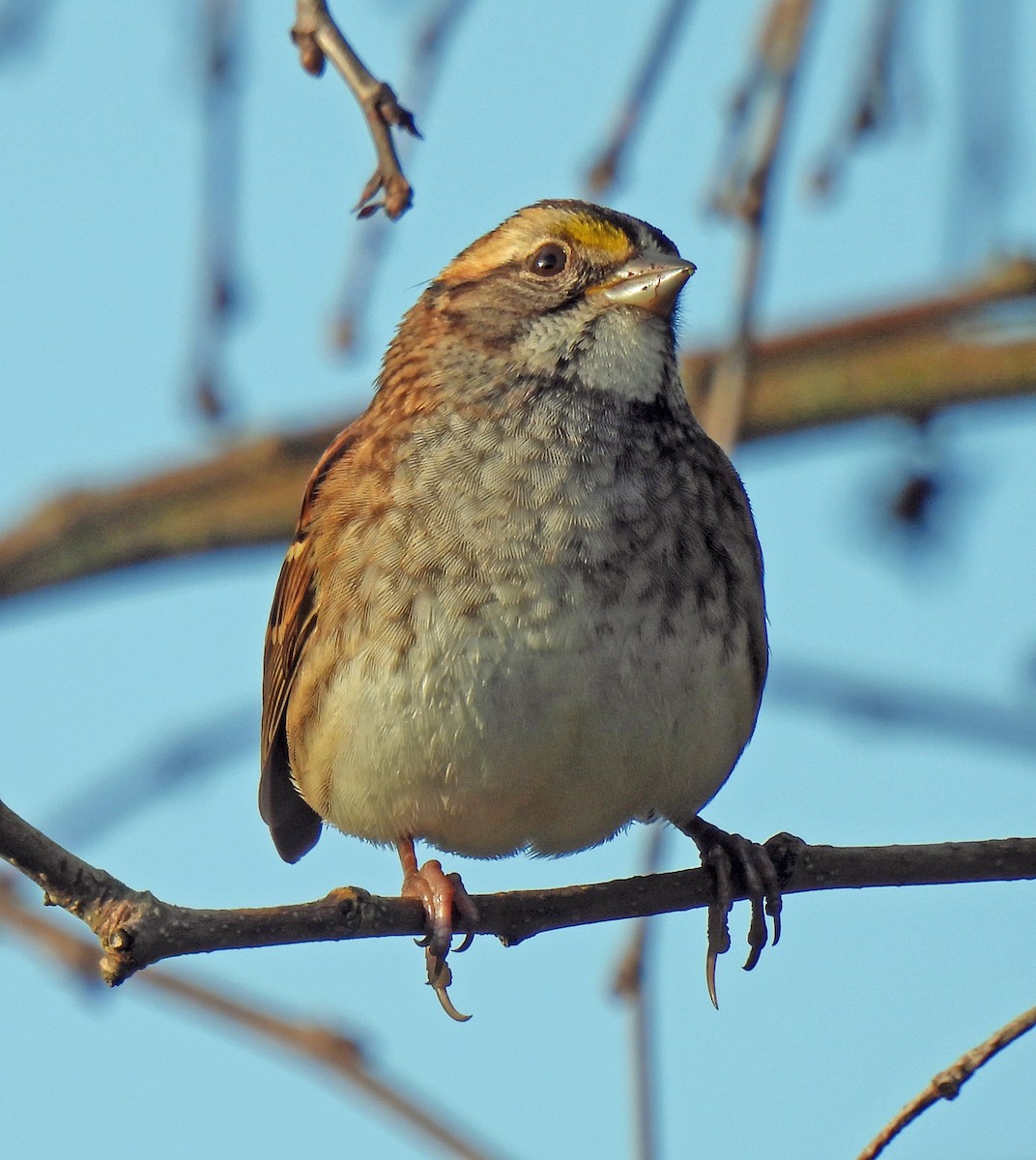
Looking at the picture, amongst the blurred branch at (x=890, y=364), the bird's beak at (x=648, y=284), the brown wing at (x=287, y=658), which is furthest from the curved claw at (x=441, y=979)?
the blurred branch at (x=890, y=364)

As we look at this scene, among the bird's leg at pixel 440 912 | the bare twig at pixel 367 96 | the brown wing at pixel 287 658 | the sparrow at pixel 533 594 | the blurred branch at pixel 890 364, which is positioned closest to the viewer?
the bare twig at pixel 367 96

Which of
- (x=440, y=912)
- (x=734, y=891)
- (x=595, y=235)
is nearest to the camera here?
(x=440, y=912)

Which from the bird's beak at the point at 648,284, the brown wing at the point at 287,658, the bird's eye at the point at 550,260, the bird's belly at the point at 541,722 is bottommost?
the bird's belly at the point at 541,722

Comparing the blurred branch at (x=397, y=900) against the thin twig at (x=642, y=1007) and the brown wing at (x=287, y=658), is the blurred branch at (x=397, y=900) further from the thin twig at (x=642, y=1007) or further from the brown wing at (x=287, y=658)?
the brown wing at (x=287, y=658)

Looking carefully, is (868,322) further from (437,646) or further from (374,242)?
(437,646)

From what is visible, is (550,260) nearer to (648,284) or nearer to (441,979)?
(648,284)

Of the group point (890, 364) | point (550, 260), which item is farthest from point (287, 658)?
point (890, 364)

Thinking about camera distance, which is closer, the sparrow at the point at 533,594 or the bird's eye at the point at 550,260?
the sparrow at the point at 533,594

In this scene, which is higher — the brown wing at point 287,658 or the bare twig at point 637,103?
the bare twig at point 637,103
